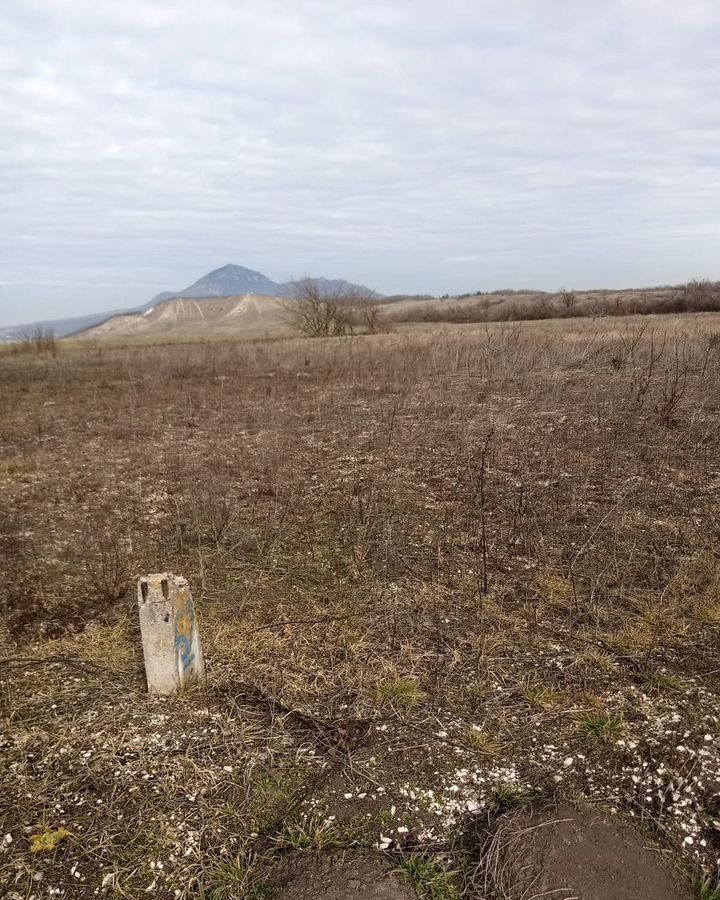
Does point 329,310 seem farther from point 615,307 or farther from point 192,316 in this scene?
point 192,316

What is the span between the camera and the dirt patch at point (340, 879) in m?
2.13

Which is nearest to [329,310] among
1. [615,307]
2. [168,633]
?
[615,307]

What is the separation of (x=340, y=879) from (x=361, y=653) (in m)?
1.56

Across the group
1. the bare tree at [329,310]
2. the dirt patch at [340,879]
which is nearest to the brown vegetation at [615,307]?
the bare tree at [329,310]

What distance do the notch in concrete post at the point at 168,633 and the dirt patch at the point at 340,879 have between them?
131cm

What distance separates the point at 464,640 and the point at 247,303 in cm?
13055

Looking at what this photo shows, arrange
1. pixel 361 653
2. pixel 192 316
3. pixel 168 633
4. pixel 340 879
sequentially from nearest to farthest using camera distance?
pixel 340 879 → pixel 168 633 → pixel 361 653 → pixel 192 316

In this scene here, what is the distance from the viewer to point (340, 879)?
2.20 m

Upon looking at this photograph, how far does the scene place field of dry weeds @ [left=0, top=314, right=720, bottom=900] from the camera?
2.44 metres

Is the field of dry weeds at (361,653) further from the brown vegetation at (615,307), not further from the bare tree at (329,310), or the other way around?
the bare tree at (329,310)

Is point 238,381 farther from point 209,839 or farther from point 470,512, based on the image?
point 209,839

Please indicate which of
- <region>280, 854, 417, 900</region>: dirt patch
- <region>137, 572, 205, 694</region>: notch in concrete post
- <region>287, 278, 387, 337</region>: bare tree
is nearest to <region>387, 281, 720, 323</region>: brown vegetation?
<region>287, 278, 387, 337</region>: bare tree

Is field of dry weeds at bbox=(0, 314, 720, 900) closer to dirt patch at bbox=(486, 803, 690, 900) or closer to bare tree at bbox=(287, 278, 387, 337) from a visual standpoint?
dirt patch at bbox=(486, 803, 690, 900)

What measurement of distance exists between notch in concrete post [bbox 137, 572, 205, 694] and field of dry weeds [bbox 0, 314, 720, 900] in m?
0.14
